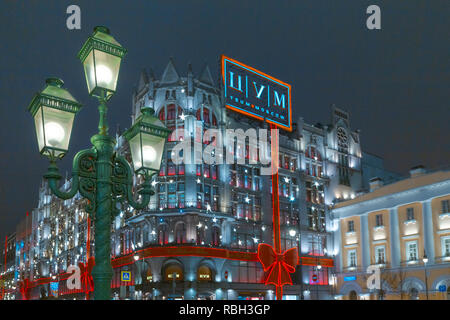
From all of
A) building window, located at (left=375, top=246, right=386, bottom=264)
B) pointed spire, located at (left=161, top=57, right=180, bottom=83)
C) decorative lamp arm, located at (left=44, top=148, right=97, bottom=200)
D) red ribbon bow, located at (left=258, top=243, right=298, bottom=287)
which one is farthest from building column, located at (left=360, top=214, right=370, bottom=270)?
decorative lamp arm, located at (left=44, top=148, right=97, bottom=200)

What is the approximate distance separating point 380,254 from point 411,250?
169 inches

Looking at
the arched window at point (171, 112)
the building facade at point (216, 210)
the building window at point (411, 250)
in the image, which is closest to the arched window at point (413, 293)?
the building window at point (411, 250)

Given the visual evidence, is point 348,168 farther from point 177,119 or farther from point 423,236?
point 177,119

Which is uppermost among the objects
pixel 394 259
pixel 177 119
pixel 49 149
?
pixel 177 119

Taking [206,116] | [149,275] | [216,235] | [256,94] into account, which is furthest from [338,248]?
[149,275]

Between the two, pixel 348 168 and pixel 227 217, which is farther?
pixel 348 168

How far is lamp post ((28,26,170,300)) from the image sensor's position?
23.1 ft

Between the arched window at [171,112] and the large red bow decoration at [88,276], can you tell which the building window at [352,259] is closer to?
the arched window at [171,112]

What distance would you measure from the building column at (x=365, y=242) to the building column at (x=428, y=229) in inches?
279

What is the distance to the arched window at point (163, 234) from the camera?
48000mm
